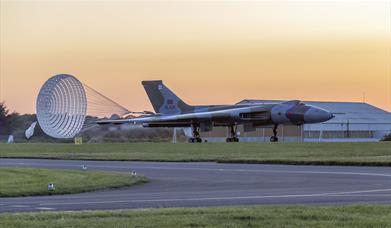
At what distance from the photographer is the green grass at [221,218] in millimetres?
10805

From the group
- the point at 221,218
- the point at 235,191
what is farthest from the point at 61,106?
the point at 221,218

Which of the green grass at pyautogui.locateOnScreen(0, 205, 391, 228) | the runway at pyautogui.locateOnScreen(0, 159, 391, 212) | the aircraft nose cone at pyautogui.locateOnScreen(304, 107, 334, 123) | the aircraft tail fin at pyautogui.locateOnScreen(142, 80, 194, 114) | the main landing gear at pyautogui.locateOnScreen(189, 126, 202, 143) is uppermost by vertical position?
the aircraft tail fin at pyautogui.locateOnScreen(142, 80, 194, 114)

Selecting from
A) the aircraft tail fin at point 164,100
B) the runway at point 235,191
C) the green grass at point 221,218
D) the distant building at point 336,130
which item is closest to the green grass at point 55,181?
the runway at point 235,191

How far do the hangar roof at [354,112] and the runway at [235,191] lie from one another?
198 feet

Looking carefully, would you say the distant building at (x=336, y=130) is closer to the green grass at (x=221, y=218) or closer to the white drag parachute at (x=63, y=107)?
the white drag parachute at (x=63, y=107)

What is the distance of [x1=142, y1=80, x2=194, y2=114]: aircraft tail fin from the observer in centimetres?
7156

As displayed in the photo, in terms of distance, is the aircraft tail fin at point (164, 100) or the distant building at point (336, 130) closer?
the aircraft tail fin at point (164, 100)

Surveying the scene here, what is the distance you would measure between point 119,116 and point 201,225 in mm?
59834

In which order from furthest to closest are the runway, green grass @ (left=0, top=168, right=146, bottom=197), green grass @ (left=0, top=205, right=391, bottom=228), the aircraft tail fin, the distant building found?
the distant building
the aircraft tail fin
green grass @ (left=0, top=168, right=146, bottom=197)
the runway
green grass @ (left=0, top=205, right=391, bottom=228)

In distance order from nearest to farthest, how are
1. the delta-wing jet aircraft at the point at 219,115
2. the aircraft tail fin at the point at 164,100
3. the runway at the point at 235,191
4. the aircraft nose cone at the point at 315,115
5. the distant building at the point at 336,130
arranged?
the runway at the point at 235,191
the aircraft nose cone at the point at 315,115
the delta-wing jet aircraft at the point at 219,115
the aircraft tail fin at the point at 164,100
the distant building at the point at 336,130

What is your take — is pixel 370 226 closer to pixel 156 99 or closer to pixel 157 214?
pixel 157 214

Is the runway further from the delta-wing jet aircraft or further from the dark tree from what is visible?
the dark tree

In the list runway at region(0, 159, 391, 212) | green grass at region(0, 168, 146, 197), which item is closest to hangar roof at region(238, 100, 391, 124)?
runway at region(0, 159, 391, 212)

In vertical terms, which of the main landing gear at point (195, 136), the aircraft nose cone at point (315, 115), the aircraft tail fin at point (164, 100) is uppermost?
the aircraft tail fin at point (164, 100)
